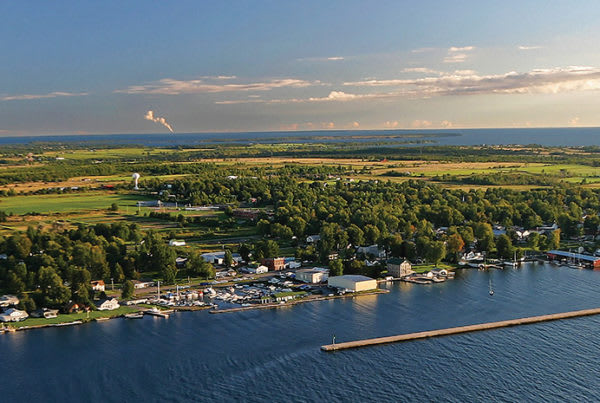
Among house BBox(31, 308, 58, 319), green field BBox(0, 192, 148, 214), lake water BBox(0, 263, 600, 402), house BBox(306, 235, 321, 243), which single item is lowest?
→ lake water BBox(0, 263, 600, 402)

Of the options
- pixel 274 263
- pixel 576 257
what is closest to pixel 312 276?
pixel 274 263

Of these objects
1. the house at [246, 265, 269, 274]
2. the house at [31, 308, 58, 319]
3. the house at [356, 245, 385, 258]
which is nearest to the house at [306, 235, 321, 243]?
the house at [356, 245, 385, 258]

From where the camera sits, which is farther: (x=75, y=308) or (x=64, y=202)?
(x=64, y=202)

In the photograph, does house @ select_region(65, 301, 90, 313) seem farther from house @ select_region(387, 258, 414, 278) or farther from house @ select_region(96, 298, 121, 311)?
house @ select_region(387, 258, 414, 278)

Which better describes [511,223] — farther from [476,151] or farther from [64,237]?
[476,151]

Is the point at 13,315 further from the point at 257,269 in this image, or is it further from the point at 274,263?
the point at 274,263

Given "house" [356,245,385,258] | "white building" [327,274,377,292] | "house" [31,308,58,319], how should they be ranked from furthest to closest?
"house" [356,245,385,258] < "white building" [327,274,377,292] < "house" [31,308,58,319]

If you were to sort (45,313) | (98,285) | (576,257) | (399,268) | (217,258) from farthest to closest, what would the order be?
(576,257) → (217,258) → (399,268) → (98,285) → (45,313)
